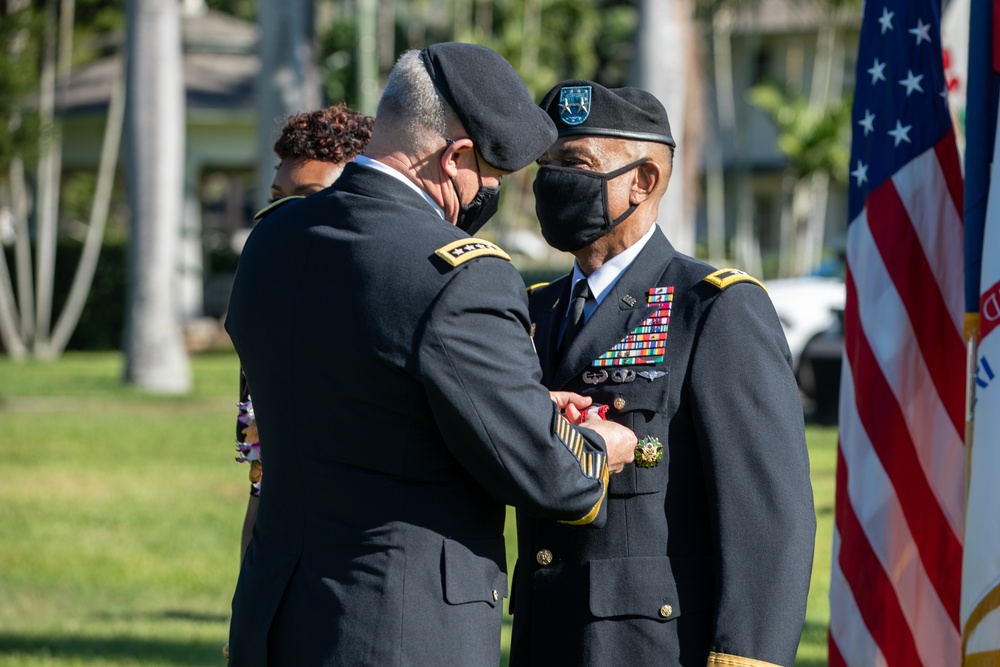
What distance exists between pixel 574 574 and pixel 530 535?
174 mm

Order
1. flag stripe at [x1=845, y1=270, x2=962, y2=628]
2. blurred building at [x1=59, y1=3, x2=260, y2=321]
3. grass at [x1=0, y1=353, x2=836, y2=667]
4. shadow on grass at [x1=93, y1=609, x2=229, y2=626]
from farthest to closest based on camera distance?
blurred building at [x1=59, y1=3, x2=260, y2=321]
shadow on grass at [x1=93, y1=609, x2=229, y2=626]
grass at [x1=0, y1=353, x2=836, y2=667]
flag stripe at [x1=845, y1=270, x2=962, y2=628]

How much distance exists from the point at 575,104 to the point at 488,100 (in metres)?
0.54

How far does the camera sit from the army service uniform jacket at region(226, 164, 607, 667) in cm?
248

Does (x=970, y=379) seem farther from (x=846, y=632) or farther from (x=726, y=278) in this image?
(x=726, y=278)

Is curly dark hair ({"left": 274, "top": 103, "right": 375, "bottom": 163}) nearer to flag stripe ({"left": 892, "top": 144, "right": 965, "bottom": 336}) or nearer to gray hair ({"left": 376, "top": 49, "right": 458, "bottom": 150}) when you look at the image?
gray hair ({"left": 376, "top": 49, "right": 458, "bottom": 150})

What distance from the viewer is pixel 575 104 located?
3.10 meters

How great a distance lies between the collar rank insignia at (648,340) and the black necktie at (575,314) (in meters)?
0.13

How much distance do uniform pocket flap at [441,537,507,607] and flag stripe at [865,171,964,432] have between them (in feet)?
6.46

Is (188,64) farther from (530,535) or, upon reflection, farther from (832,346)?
(530,535)

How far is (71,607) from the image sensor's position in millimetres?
6992

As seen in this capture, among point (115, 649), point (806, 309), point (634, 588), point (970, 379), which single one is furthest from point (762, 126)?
point (634, 588)

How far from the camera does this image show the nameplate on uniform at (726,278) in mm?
2938

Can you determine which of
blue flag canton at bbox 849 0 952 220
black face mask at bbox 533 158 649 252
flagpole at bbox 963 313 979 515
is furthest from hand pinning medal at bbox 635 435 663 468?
blue flag canton at bbox 849 0 952 220

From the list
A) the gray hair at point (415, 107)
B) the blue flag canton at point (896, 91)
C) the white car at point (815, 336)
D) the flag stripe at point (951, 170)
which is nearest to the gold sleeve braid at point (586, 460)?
the gray hair at point (415, 107)
